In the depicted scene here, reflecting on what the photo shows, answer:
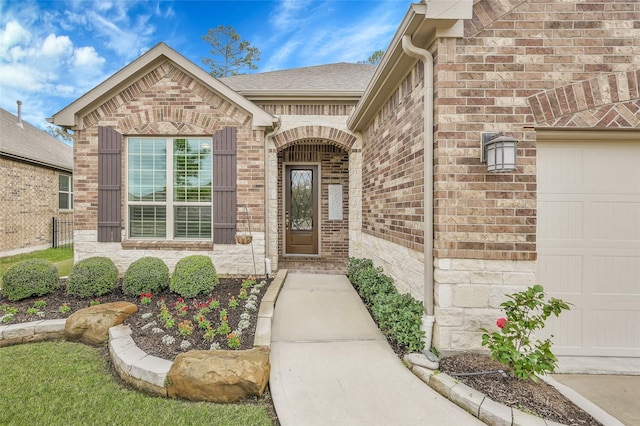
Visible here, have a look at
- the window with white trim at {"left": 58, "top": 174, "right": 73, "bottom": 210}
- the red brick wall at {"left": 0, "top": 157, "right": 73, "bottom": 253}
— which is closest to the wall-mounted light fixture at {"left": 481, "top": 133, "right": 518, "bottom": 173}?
the red brick wall at {"left": 0, "top": 157, "right": 73, "bottom": 253}

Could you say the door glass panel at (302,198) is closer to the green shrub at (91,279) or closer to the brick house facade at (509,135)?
the green shrub at (91,279)

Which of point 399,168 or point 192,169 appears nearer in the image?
point 399,168

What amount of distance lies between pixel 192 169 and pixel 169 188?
571mm

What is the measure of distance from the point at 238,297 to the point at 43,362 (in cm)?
213

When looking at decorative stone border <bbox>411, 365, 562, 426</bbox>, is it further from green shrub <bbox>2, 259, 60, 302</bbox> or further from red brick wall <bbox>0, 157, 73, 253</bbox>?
red brick wall <bbox>0, 157, 73, 253</bbox>

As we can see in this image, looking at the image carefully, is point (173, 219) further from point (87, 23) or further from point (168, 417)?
point (87, 23)

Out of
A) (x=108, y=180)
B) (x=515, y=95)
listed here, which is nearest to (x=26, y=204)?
(x=108, y=180)

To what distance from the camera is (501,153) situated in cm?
240

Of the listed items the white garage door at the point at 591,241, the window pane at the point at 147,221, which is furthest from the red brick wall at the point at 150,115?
the white garage door at the point at 591,241

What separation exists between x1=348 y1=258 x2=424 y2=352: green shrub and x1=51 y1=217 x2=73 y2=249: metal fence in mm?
11319

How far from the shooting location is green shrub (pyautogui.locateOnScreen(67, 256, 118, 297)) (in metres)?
4.18

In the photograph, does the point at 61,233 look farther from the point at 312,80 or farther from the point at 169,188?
the point at 312,80

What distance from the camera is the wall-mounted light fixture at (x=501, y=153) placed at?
7.84ft

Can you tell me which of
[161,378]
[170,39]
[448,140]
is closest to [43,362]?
[161,378]
